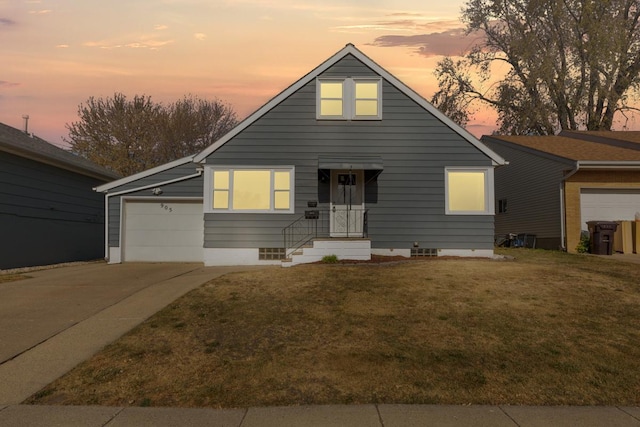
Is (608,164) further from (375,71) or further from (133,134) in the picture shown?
(133,134)

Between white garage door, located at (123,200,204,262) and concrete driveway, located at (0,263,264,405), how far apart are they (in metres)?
3.18

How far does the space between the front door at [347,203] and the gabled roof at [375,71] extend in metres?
2.79

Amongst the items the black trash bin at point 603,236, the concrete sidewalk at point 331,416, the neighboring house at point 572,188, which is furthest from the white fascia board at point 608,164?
the concrete sidewalk at point 331,416

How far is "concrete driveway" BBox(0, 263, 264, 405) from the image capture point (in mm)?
5848

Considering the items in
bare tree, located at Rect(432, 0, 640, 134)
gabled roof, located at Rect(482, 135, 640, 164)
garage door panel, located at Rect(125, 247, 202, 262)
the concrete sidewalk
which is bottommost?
the concrete sidewalk

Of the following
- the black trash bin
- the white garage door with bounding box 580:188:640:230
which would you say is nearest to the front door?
the black trash bin

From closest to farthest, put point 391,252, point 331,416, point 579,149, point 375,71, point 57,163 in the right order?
point 331,416, point 391,252, point 375,71, point 57,163, point 579,149

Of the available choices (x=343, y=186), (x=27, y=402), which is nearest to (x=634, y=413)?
(x=27, y=402)

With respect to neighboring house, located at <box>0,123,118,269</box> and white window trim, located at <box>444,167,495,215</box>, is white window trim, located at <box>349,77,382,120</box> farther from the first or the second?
neighboring house, located at <box>0,123,118,269</box>

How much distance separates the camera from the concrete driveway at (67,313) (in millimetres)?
5848

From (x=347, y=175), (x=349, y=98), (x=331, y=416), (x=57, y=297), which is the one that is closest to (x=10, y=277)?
(x=57, y=297)

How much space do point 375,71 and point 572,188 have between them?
29.1 feet

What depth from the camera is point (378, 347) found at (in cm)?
623

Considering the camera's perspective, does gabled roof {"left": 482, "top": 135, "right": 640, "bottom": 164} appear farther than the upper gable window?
Yes
